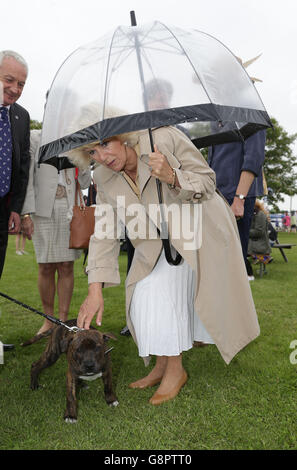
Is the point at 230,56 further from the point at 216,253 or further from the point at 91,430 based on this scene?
the point at 91,430

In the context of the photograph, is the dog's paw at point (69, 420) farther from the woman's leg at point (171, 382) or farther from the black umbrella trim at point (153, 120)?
the black umbrella trim at point (153, 120)

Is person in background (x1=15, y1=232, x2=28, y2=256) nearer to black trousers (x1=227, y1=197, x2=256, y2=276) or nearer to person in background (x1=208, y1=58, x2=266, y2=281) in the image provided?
black trousers (x1=227, y1=197, x2=256, y2=276)

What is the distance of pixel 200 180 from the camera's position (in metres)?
2.63

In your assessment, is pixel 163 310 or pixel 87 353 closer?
pixel 87 353

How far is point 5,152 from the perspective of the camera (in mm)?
3559

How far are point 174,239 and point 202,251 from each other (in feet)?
0.73

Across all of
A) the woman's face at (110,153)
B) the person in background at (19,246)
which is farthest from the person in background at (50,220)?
the person in background at (19,246)

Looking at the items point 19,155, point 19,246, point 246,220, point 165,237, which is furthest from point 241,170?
point 19,246

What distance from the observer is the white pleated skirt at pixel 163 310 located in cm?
295

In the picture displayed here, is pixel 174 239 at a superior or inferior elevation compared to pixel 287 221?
inferior

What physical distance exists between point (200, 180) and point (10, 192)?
200 cm

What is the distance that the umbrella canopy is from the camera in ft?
7.75

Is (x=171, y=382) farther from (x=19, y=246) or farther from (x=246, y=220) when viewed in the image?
(x=19, y=246)

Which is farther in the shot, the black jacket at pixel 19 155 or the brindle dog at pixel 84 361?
the black jacket at pixel 19 155
